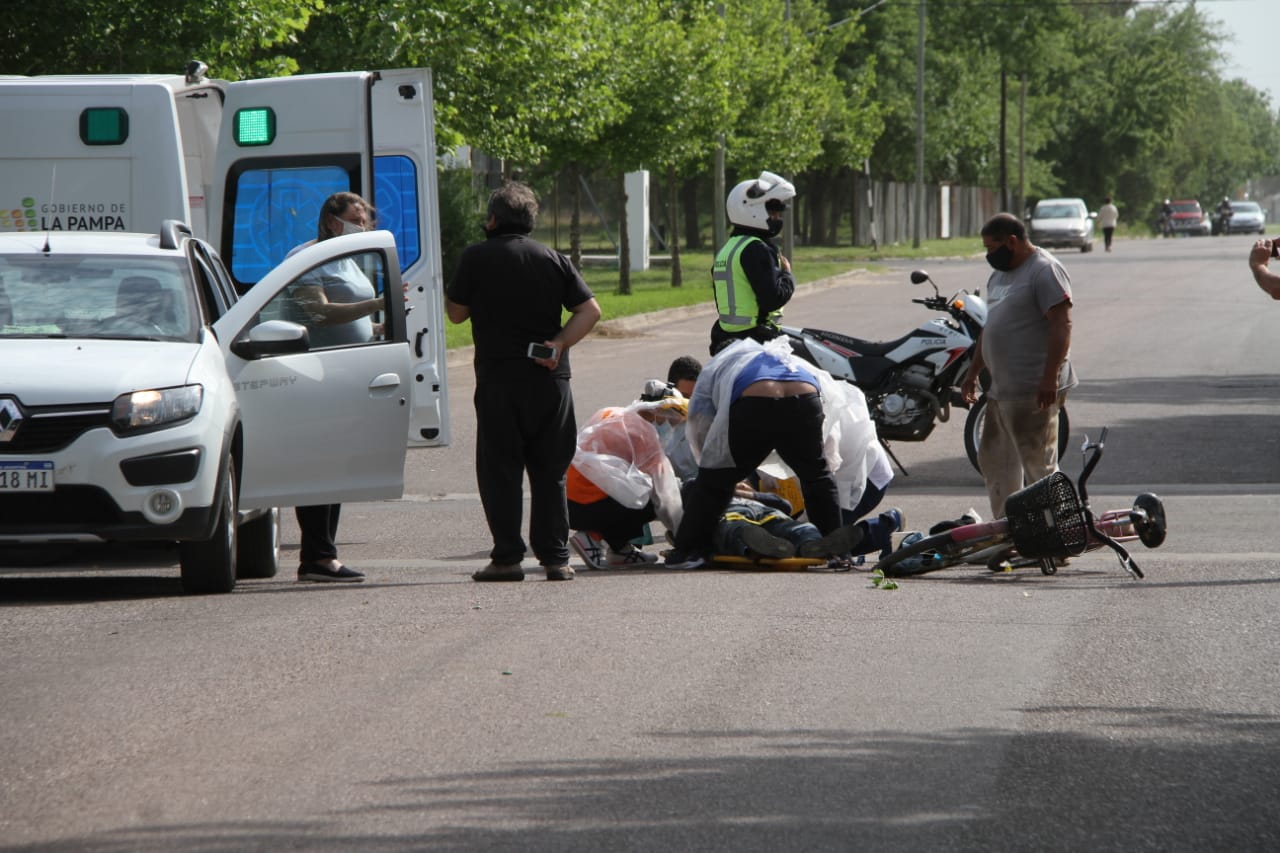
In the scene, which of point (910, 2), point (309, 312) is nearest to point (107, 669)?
point (309, 312)

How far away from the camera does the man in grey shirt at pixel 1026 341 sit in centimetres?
933

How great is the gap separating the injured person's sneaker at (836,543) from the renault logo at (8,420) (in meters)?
3.77

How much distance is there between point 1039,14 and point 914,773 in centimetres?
6422

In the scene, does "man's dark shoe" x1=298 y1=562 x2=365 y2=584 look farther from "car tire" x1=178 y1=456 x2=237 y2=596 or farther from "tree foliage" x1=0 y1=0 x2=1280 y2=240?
"tree foliage" x1=0 y1=0 x2=1280 y2=240

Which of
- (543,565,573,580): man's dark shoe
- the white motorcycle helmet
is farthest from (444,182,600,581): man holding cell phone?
the white motorcycle helmet

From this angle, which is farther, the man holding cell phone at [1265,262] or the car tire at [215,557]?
the man holding cell phone at [1265,262]

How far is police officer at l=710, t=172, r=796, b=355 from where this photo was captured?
33.1 ft

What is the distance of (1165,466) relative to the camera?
526 inches

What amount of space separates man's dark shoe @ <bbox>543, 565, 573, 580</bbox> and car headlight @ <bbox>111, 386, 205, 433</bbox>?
1.88m

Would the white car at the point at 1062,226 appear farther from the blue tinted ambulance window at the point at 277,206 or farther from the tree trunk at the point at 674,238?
the blue tinted ambulance window at the point at 277,206

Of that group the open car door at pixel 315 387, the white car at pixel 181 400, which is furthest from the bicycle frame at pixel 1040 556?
the white car at pixel 181 400

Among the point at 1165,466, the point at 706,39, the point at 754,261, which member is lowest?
the point at 1165,466

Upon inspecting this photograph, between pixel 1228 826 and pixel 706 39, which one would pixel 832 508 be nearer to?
pixel 1228 826

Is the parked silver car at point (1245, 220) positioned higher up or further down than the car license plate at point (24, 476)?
further down
